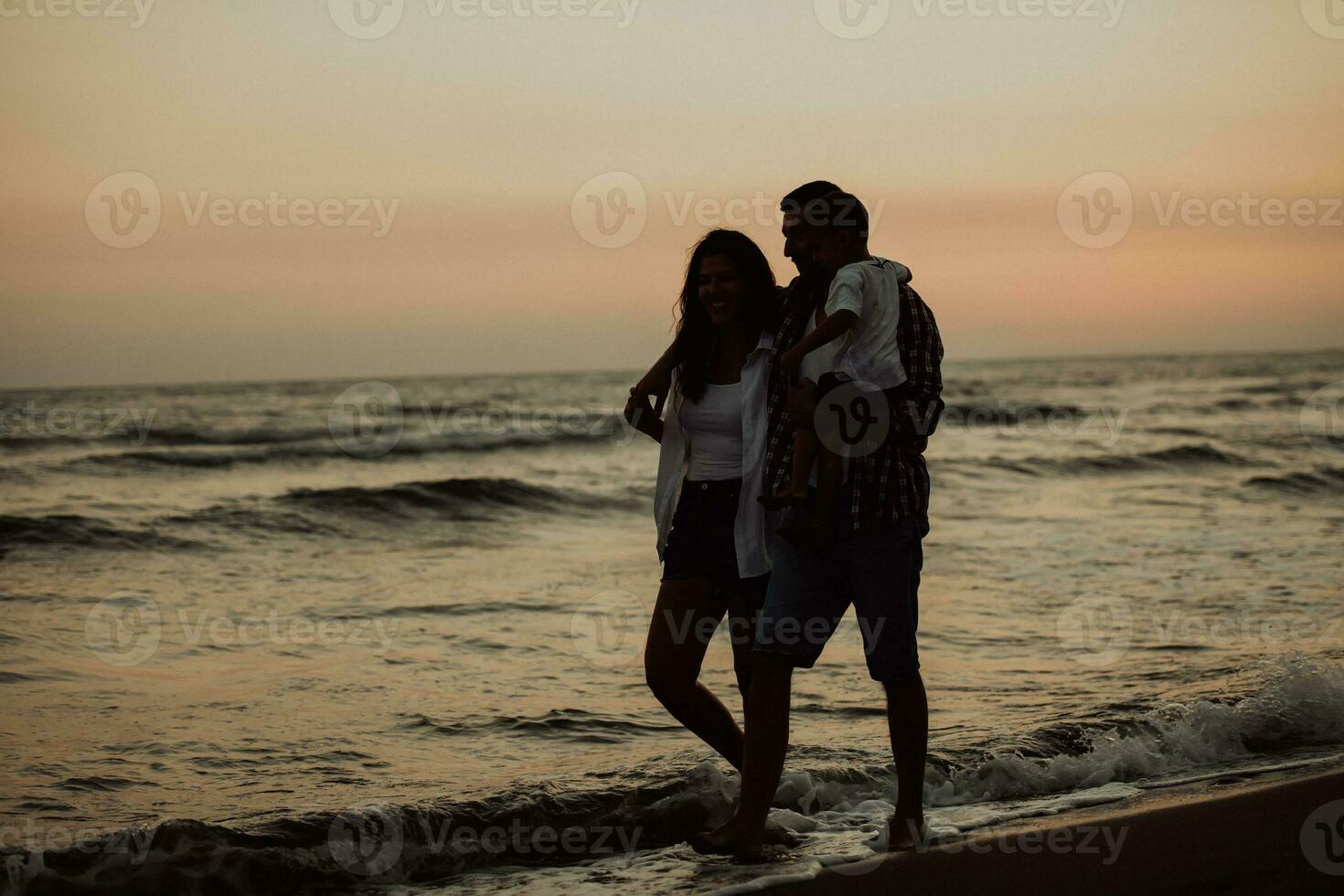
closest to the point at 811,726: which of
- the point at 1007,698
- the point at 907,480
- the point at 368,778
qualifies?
the point at 1007,698

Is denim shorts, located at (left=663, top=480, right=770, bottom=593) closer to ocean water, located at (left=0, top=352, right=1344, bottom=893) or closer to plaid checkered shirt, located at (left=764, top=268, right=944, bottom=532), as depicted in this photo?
plaid checkered shirt, located at (left=764, top=268, right=944, bottom=532)

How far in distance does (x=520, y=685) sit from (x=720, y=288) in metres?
3.16

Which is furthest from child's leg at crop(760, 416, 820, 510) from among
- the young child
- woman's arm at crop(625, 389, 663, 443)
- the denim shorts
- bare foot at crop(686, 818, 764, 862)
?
bare foot at crop(686, 818, 764, 862)

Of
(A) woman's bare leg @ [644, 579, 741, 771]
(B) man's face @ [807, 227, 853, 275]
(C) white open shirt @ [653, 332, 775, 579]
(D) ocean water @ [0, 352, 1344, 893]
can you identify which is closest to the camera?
(B) man's face @ [807, 227, 853, 275]

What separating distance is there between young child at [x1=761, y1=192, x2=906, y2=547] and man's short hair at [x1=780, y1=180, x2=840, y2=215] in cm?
2

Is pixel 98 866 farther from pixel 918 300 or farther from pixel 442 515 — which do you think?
pixel 442 515

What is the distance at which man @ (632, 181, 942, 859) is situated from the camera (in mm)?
3305

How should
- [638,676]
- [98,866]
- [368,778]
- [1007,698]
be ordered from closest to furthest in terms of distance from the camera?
[98,866], [368,778], [1007,698], [638,676]

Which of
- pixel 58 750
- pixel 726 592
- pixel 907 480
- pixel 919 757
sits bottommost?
pixel 58 750

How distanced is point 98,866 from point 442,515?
36.7ft

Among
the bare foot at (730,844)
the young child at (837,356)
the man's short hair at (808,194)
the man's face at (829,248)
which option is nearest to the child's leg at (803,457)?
the young child at (837,356)

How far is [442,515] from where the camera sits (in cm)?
1474

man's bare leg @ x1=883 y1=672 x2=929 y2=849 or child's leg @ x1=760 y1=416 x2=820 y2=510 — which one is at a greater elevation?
child's leg @ x1=760 y1=416 x2=820 y2=510

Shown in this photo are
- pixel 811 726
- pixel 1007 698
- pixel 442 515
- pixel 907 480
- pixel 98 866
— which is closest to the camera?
pixel 907 480
